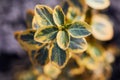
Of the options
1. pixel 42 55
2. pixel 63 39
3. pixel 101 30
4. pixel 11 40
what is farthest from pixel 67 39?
pixel 11 40

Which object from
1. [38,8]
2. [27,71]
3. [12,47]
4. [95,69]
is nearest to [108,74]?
[95,69]

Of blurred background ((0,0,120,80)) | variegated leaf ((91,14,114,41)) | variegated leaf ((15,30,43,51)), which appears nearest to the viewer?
variegated leaf ((15,30,43,51))

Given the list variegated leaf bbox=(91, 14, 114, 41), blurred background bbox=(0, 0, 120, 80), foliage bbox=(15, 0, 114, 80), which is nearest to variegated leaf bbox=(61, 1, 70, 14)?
foliage bbox=(15, 0, 114, 80)

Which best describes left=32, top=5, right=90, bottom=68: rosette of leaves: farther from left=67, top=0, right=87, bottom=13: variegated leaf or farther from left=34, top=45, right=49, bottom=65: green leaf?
left=67, top=0, right=87, bottom=13: variegated leaf

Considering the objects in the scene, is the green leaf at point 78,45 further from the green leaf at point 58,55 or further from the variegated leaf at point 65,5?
the variegated leaf at point 65,5

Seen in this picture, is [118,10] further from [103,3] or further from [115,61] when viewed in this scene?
[103,3]
